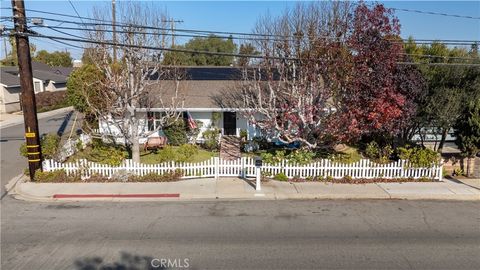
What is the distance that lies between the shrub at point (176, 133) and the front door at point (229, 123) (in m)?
2.59

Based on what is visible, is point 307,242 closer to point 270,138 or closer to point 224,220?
point 224,220

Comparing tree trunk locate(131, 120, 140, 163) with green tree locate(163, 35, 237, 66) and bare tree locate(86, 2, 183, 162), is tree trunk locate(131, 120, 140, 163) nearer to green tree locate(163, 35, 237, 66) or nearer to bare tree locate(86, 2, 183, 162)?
Answer: bare tree locate(86, 2, 183, 162)

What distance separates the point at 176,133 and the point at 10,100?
25681 millimetres

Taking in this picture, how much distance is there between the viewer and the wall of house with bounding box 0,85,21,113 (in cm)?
3406

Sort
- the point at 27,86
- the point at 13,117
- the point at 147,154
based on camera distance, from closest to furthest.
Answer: the point at 27,86
the point at 147,154
the point at 13,117

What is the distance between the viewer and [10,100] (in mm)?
35031

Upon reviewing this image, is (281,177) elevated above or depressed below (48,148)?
below

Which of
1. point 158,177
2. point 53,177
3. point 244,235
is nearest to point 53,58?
point 53,177

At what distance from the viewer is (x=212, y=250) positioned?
23.6 ft

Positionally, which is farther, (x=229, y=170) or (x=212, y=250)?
(x=229, y=170)

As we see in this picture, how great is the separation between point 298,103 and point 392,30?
4.06 meters

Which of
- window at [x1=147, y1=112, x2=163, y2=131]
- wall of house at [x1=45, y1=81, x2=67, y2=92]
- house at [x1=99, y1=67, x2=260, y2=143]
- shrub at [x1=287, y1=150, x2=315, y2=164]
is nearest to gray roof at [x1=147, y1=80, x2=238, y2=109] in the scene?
house at [x1=99, y1=67, x2=260, y2=143]

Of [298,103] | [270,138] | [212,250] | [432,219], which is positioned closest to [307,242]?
[212,250]

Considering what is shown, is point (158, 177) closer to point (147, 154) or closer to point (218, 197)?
point (218, 197)
